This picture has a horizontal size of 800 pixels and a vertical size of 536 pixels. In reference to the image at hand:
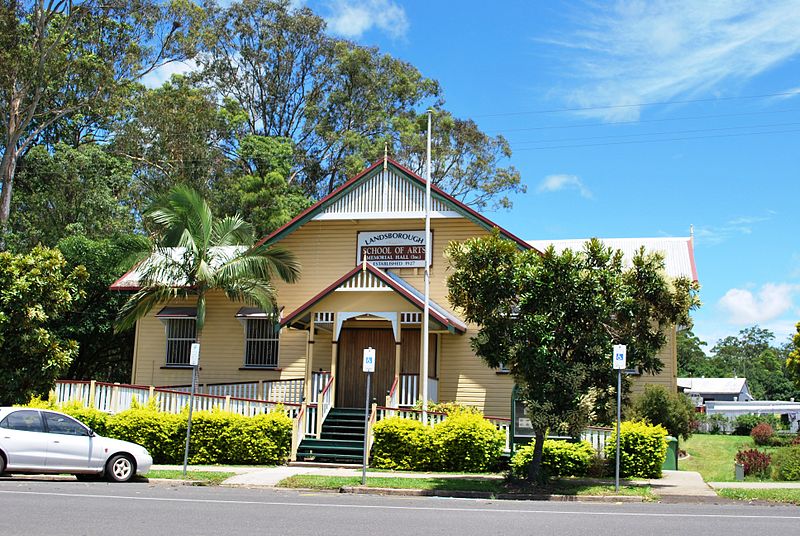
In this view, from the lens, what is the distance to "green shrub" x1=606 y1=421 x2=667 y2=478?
59.8 ft

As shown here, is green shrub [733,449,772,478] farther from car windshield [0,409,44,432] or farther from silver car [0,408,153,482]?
car windshield [0,409,44,432]

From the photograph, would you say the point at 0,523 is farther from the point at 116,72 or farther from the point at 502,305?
the point at 116,72

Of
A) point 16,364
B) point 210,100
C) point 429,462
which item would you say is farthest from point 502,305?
point 210,100

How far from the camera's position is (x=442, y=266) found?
25.5 meters

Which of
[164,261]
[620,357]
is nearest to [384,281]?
[164,261]

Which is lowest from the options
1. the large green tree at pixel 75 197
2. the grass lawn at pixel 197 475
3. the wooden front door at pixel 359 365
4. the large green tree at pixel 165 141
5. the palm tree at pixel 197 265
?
the grass lawn at pixel 197 475

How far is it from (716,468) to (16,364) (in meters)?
18.3

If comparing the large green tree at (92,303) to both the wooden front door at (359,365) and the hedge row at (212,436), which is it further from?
the hedge row at (212,436)

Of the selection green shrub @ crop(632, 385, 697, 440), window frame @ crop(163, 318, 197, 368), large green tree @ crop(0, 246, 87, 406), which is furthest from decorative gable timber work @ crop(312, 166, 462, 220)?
green shrub @ crop(632, 385, 697, 440)

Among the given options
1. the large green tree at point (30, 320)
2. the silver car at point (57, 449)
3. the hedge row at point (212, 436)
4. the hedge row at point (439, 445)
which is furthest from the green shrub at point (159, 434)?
the hedge row at point (439, 445)

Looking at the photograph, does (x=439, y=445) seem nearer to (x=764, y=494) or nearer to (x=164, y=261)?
(x=764, y=494)

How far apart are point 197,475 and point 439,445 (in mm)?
5366

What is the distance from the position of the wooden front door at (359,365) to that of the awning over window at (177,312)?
4901 millimetres

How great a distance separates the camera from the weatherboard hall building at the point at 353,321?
75.7ft
